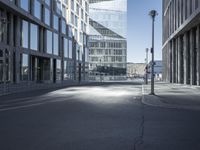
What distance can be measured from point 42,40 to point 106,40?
2977 inches

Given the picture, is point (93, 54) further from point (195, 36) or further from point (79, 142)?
point (79, 142)

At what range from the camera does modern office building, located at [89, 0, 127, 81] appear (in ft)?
426

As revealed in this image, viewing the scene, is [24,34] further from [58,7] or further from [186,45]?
[186,45]

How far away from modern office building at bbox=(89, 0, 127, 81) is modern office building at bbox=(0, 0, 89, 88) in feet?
124

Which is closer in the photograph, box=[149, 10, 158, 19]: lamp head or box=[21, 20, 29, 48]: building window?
box=[149, 10, 158, 19]: lamp head

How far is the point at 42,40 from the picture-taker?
56.6 metres

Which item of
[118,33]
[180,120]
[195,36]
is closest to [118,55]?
[118,33]

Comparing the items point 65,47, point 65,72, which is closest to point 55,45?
point 65,47

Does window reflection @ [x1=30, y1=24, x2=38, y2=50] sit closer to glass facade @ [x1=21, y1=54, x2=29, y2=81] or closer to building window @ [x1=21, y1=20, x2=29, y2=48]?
building window @ [x1=21, y1=20, x2=29, y2=48]

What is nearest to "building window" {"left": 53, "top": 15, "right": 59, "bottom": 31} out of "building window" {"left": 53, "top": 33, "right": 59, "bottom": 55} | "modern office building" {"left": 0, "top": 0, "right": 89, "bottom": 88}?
"modern office building" {"left": 0, "top": 0, "right": 89, "bottom": 88}

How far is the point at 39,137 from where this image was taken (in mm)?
8711

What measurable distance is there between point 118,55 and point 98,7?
19.9 metres

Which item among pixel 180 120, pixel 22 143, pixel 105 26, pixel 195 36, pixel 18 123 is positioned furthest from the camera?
pixel 105 26

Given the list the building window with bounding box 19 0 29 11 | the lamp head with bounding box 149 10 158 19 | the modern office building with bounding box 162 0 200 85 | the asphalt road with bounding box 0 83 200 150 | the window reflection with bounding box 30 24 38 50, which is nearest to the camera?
the asphalt road with bounding box 0 83 200 150
